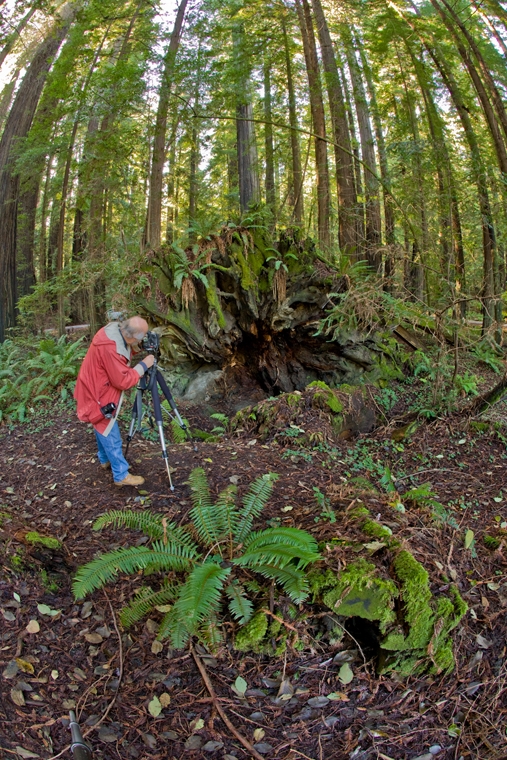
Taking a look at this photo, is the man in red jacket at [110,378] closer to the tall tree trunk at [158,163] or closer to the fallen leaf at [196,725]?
the fallen leaf at [196,725]

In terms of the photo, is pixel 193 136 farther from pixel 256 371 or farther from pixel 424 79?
pixel 256 371

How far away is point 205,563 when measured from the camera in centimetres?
321

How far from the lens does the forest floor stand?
2.53 m

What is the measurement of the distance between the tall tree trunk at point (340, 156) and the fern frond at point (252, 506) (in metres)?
5.71

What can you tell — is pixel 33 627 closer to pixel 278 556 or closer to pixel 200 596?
pixel 200 596

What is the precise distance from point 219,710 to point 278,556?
94 centimetres

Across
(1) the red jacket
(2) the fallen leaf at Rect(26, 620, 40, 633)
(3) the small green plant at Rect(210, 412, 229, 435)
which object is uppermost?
(1) the red jacket

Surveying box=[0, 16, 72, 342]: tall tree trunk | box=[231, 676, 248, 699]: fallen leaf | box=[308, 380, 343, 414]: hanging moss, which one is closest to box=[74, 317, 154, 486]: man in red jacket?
box=[231, 676, 248, 699]: fallen leaf

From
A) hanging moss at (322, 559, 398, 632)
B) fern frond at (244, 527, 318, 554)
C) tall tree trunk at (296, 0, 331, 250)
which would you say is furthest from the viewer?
tall tree trunk at (296, 0, 331, 250)

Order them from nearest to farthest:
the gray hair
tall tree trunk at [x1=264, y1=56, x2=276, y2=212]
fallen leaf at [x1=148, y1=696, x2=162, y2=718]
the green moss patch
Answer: fallen leaf at [x1=148, y1=696, x2=162, y2=718] → the gray hair → the green moss patch → tall tree trunk at [x1=264, y1=56, x2=276, y2=212]

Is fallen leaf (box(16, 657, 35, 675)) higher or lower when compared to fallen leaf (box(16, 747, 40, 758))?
higher

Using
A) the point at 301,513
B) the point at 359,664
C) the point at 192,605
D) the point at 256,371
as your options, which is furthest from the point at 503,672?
the point at 256,371

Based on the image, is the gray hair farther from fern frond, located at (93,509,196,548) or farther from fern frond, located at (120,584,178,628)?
fern frond, located at (120,584,178,628)

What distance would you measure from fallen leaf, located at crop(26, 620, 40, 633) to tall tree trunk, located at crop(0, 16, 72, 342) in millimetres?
9299
